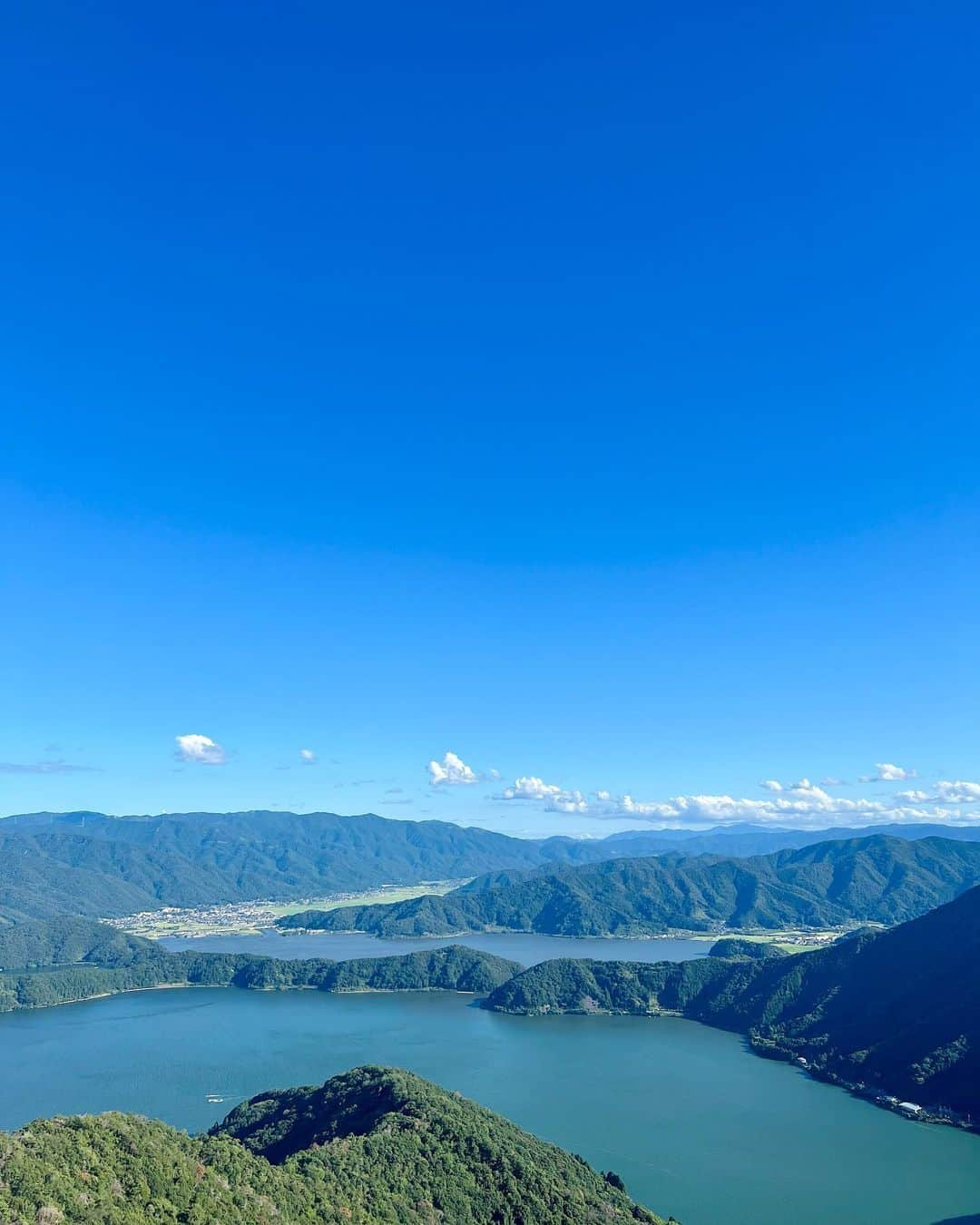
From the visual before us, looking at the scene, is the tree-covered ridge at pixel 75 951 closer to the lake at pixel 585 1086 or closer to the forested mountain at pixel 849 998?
the lake at pixel 585 1086

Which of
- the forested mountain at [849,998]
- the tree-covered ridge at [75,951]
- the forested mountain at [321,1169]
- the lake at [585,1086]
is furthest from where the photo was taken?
the tree-covered ridge at [75,951]

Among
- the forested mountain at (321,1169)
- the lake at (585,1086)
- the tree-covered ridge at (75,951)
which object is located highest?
the forested mountain at (321,1169)

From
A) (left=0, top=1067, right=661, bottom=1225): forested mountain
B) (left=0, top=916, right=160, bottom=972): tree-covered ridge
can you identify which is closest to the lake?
(left=0, top=1067, right=661, bottom=1225): forested mountain

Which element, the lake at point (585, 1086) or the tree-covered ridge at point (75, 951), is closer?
the lake at point (585, 1086)

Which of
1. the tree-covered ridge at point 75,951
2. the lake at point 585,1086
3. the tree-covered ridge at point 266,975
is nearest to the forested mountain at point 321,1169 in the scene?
the lake at point 585,1086

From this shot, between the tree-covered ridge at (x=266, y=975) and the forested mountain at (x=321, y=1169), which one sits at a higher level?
the forested mountain at (x=321, y=1169)

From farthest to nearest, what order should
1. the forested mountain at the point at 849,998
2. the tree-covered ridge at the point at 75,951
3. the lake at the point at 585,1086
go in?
1. the tree-covered ridge at the point at 75,951
2. the forested mountain at the point at 849,998
3. the lake at the point at 585,1086

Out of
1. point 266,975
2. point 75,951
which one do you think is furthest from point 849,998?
point 75,951
